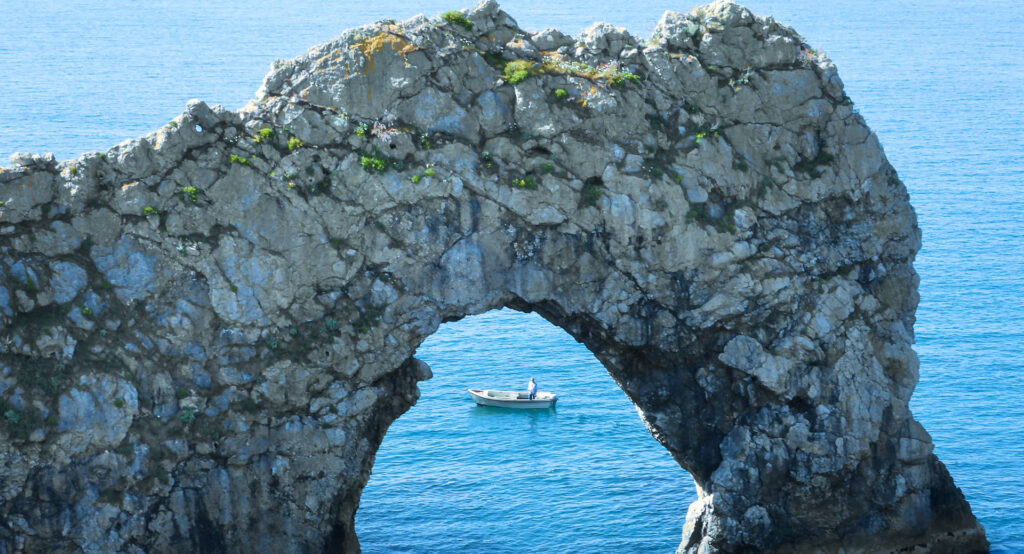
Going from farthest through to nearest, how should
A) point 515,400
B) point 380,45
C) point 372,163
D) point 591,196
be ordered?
point 515,400
point 591,196
point 380,45
point 372,163

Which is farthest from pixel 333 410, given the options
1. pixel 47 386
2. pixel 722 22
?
pixel 722 22

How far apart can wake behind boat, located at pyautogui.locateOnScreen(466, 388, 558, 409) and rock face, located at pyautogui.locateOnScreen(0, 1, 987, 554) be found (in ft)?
70.5

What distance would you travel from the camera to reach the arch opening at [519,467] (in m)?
45.7

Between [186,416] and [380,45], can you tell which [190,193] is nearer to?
[186,416]

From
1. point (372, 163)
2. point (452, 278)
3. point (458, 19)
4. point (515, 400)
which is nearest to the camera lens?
point (372, 163)

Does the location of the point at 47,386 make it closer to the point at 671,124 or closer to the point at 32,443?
the point at 32,443

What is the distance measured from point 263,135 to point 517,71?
785cm

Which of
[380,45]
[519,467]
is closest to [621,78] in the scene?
[380,45]

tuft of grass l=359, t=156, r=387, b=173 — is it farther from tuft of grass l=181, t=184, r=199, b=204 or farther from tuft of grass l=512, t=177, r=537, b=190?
tuft of grass l=181, t=184, r=199, b=204

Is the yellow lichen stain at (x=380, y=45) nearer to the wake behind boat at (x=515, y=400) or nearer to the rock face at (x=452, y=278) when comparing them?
the rock face at (x=452, y=278)

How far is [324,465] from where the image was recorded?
3591 centimetres

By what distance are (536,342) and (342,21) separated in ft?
357

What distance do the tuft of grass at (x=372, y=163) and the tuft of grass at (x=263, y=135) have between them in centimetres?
272

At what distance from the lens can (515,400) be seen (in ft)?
203
